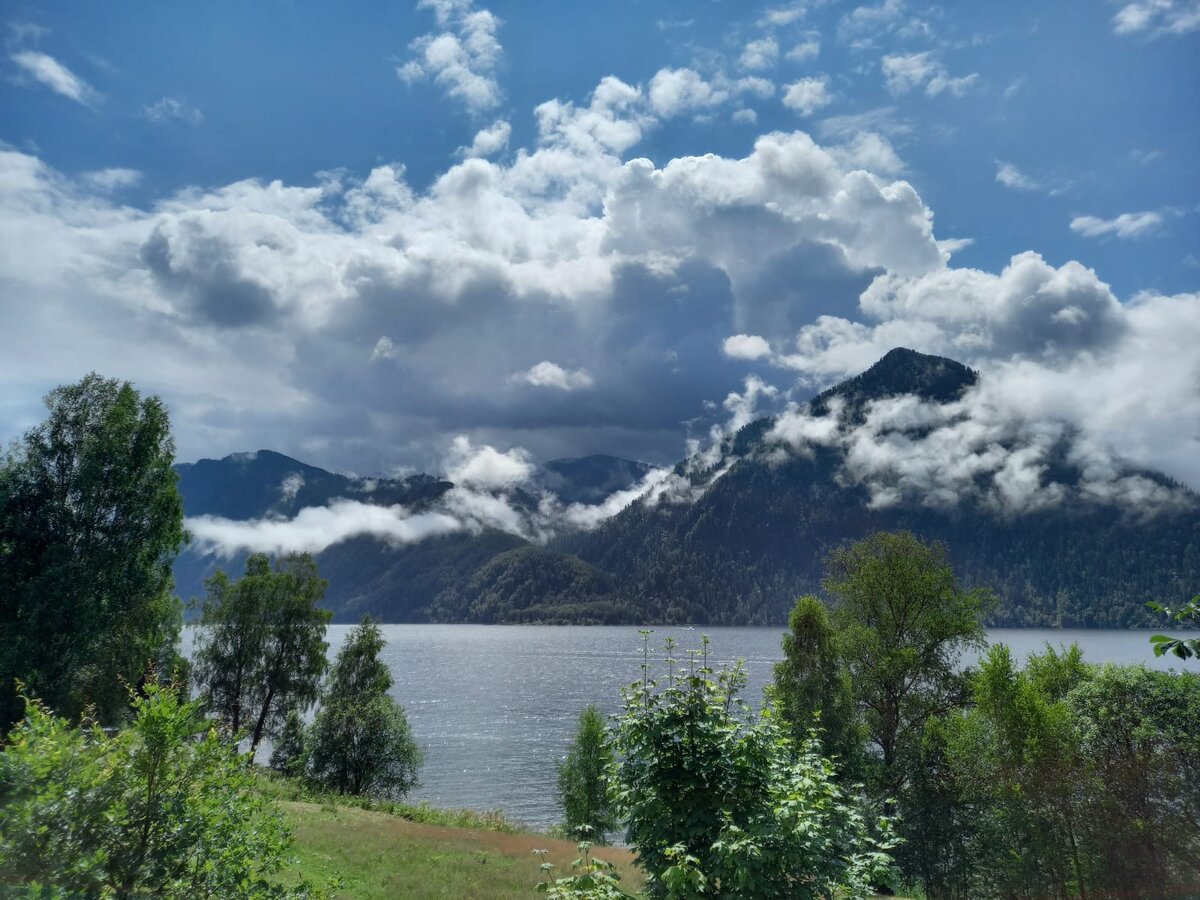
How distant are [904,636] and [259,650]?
161ft

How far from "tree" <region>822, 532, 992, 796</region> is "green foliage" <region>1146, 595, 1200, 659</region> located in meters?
39.1

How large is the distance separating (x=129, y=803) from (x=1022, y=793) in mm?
31949

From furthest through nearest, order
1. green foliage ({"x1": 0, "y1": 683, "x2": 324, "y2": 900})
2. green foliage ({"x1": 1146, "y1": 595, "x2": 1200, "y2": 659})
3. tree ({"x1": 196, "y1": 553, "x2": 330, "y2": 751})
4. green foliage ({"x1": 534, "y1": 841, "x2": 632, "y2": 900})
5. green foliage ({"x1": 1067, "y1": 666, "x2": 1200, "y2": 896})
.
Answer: tree ({"x1": 196, "y1": 553, "x2": 330, "y2": 751}) → green foliage ({"x1": 1067, "y1": 666, "x2": 1200, "y2": 896}) → green foliage ({"x1": 534, "y1": 841, "x2": 632, "y2": 900}) → green foliage ({"x1": 0, "y1": 683, "x2": 324, "y2": 900}) → green foliage ({"x1": 1146, "y1": 595, "x2": 1200, "y2": 659})

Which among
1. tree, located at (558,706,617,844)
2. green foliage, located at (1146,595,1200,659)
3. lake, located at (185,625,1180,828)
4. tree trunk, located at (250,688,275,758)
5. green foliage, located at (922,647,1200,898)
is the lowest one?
lake, located at (185,625,1180,828)

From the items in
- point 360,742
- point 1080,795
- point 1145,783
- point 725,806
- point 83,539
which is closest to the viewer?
point 725,806

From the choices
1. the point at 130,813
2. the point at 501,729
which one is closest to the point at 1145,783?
the point at 130,813

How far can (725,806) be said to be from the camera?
10.3m

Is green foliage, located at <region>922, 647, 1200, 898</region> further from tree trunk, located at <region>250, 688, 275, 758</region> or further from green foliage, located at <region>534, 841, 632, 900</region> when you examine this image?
tree trunk, located at <region>250, 688, 275, 758</region>

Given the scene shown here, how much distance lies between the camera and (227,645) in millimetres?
57625

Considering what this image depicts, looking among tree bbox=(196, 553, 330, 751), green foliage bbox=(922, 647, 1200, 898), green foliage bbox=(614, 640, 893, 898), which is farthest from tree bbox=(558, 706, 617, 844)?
green foliage bbox=(614, 640, 893, 898)

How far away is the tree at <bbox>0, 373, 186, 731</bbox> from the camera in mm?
34500

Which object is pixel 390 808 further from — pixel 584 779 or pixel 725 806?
pixel 725 806

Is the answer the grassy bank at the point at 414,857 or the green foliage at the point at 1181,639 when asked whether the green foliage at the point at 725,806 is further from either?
the grassy bank at the point at 414,857

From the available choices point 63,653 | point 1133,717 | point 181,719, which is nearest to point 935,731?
point 1133,717
